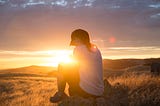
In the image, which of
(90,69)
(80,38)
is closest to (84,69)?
(90,69)

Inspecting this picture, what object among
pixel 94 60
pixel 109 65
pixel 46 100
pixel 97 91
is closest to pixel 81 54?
pixel 94 60

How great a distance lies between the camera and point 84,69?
30.3ft

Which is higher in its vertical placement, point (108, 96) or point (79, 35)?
point (79, 35)

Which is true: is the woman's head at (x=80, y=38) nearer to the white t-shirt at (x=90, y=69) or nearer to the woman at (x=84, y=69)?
the woman at (x=84, y=69)

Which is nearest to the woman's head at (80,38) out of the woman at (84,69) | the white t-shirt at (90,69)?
the woman at (84,69)

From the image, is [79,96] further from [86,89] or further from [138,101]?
[138,101]

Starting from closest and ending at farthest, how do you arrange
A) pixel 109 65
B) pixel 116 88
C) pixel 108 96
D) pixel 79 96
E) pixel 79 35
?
pixel 79 35, pixel 79 96, pixel 108 96, pixel 116 88, pixel 109 65

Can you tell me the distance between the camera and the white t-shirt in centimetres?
900

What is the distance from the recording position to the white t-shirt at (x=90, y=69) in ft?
29.5

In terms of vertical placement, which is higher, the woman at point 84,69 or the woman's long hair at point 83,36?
the woman's long hair at point 83,36

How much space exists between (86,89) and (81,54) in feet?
3.22

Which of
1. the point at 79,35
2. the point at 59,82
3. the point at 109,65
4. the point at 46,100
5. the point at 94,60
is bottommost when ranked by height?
the point at 109,65

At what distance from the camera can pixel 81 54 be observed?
8.97 meters

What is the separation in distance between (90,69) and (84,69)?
16 cm
